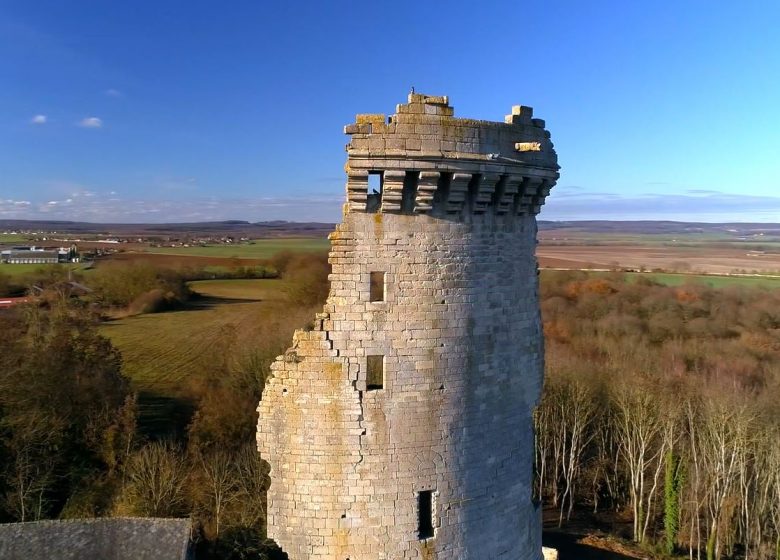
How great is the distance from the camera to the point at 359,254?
25.9 ft

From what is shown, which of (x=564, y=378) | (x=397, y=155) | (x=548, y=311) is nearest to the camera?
(x=397, y=155)

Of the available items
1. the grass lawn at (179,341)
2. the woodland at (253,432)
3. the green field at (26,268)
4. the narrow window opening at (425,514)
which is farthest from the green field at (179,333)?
the narrow window opening at (425,514)

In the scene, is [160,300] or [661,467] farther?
[160,300]

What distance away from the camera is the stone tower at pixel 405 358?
25.5 ft

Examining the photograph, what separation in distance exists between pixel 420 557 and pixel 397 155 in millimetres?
5900

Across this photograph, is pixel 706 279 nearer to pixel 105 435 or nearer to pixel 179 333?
pixel 179 333

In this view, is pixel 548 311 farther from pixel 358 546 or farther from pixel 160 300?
pixel 358 546

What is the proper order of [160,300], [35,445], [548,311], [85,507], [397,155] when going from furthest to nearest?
[548,311]
[160,300]
[35,445]
[85,507]
[397,155]

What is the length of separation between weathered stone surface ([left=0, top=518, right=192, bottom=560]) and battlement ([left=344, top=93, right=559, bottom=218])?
7.02 m

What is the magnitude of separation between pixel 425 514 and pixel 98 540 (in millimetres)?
6386

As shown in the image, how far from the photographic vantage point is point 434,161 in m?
7.62

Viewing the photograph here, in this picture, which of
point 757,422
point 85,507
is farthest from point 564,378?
point 85,507

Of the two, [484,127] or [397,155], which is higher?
[484,127]

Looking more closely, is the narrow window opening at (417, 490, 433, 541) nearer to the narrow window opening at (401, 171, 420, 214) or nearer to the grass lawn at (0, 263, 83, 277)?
the narrow window opening at (401, 171, 420, 214)
